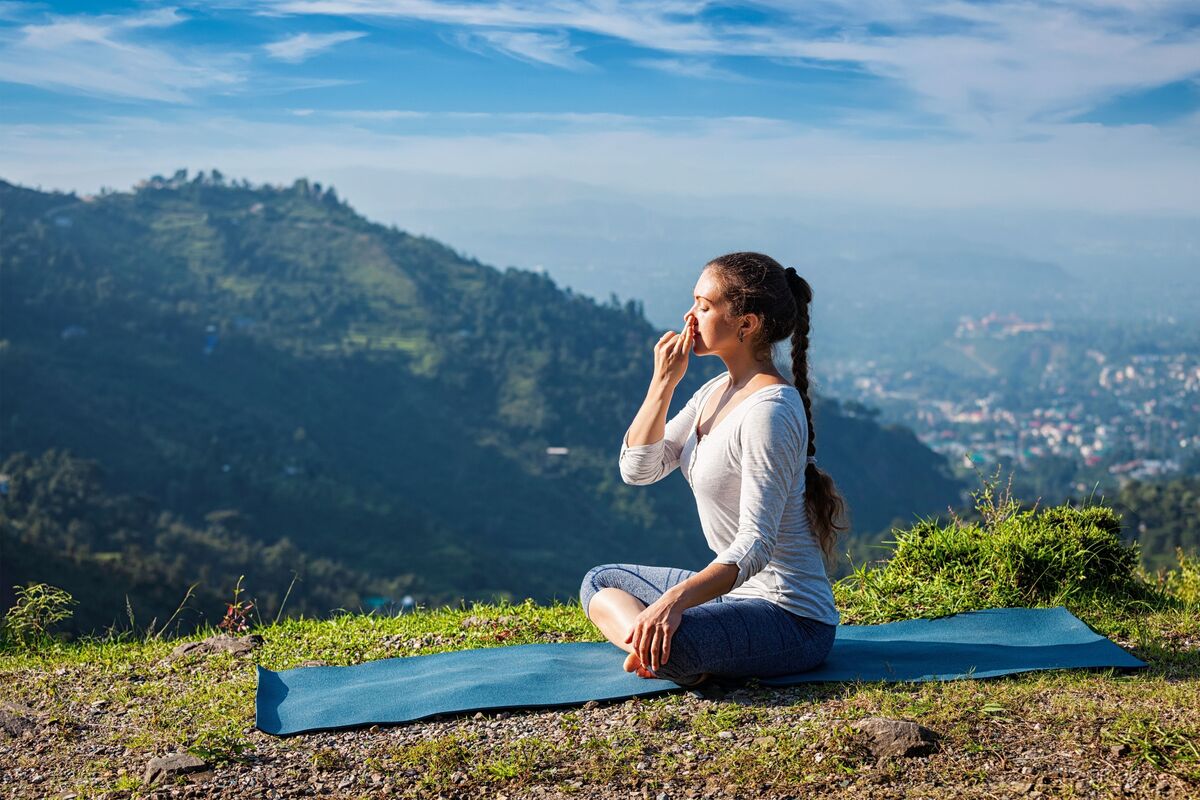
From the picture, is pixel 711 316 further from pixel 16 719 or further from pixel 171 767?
pixel 16 719

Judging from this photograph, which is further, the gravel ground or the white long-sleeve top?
the white long-sleeve top

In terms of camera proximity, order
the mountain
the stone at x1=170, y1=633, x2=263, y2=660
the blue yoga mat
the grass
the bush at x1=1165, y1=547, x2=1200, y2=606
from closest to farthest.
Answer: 1. the grass
2. the blue yoga mat
3. the stone at x1=170, y1=633, x2=263, y2=660
4. the bush at x1=1165, y1=547, x2=1200, y2=606
5. the mountain

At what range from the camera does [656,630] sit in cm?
338

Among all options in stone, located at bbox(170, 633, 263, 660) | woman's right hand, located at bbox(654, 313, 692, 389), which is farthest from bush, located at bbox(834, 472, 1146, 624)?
stone, located at bbox(170, 633, 263, 660)

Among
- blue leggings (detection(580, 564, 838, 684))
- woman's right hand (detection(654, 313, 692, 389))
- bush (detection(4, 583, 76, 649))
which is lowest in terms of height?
bush (detection(4, 583, 76, 649))

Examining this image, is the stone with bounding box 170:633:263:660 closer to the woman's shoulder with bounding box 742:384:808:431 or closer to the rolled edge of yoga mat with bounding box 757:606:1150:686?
the rolled edge of yoga mat with bounding box 757:606:1150:686

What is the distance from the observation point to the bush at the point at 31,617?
4988mm

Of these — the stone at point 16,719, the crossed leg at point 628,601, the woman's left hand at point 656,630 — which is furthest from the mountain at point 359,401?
the woman's left hand at point 656,630

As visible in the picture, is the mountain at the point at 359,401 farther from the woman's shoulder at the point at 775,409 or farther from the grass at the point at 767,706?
the woman's shoulder at the point at 775,409

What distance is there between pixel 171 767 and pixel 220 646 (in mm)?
1532

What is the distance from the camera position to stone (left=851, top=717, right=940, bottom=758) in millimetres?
3055

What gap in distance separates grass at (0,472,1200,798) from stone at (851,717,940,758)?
5 centimetres

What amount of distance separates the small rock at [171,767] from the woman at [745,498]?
1376 millimetres

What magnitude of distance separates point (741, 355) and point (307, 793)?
191cm
